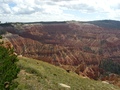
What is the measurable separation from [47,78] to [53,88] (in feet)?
14.0

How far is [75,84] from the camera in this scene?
36469mm

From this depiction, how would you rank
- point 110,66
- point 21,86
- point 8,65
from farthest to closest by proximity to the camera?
point 110,66, point 21,86, point 8,65

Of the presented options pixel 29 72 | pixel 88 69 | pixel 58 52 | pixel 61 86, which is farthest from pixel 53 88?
pixel 58 52

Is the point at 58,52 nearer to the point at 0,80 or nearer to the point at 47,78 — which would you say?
the point at 47,78

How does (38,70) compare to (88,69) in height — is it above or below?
above

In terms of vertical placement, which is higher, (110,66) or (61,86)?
(61,86)

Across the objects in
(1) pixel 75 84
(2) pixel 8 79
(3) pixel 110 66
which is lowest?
(3) pixel 110 66

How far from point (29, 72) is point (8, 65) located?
13.0 metres

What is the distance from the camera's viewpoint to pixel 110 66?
193 metres

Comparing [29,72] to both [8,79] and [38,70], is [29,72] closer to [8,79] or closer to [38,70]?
[38,70]

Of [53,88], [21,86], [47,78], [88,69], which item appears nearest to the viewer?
[21,86]

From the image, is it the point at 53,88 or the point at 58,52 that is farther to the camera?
the point at 58,52

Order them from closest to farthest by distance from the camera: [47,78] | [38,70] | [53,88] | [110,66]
Answer: [53,88] < [47,78] < [38,70] < [110,66]

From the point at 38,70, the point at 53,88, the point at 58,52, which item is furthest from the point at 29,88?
the point at 58,52
